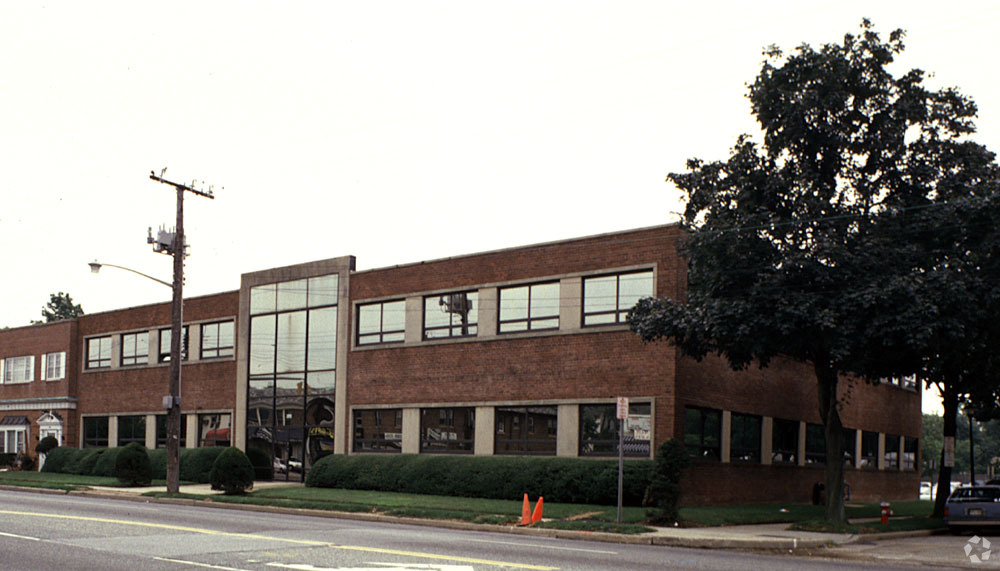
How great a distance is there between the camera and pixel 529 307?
3269 centimetres

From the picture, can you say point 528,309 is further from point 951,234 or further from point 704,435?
point 951,234

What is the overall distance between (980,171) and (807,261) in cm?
→ 490

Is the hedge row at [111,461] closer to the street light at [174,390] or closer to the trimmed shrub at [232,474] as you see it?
the street light at [174,390]

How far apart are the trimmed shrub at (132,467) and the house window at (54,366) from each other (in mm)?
17550

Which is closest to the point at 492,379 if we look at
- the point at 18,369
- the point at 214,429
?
Result: the point at 214,429

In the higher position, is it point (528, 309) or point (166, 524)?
point (528, 309)

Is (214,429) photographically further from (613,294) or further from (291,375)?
(613,294)

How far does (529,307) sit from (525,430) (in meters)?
4.02

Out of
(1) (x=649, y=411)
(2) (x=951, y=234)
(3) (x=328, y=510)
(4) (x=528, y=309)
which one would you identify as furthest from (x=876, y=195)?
(3) (x=328, y=510)

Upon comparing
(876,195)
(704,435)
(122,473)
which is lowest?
(122,473)

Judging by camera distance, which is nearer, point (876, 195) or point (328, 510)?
point (876, 195)

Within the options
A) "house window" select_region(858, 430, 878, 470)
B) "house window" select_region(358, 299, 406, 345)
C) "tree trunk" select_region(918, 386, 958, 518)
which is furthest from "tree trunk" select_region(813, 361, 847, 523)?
"house window" select_region(858, 430, 878, 470)

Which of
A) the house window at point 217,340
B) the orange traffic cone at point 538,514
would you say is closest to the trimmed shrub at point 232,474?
the house window at point 217,340

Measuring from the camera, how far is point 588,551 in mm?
17078
